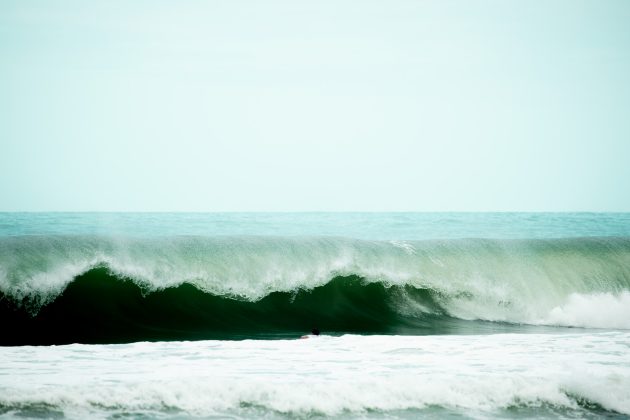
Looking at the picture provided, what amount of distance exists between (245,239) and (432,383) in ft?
24.5

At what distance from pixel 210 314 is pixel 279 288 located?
5.22ft

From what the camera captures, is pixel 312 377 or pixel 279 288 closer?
pixel 312 377

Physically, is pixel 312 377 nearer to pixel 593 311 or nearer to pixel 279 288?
pixel 279 288

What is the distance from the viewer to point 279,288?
12.6 meters

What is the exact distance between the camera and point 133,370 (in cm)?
754

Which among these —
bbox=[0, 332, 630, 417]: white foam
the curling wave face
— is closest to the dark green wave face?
the curling wave face

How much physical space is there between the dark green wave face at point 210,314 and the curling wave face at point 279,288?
0.03 meters

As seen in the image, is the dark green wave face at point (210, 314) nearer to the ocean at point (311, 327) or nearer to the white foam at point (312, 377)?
the ocean at point (311, 327)

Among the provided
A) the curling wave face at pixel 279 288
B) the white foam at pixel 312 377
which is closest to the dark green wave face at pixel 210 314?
the curling wave face at pixel 279 288

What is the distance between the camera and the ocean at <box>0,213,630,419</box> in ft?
21.8

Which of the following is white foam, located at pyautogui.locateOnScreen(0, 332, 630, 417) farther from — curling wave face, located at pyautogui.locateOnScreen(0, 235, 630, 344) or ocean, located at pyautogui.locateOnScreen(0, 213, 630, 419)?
curling wave face, located at pyautogui.locateOnScreen(0, 235, 630, 344)

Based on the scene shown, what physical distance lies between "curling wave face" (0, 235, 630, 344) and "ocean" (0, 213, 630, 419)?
3 centimetres

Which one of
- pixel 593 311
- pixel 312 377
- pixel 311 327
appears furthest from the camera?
pixel 593 311

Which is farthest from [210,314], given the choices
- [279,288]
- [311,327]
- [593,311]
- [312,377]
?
[593,311]
